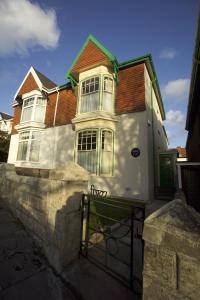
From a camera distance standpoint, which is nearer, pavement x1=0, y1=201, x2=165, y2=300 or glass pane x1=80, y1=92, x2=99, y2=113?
pavement x1=0, y1=201, x2=165, y2=300

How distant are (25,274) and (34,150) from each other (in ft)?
41.8

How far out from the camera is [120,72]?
11461 millimetres

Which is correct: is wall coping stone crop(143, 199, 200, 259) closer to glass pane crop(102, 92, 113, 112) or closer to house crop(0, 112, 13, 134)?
glass pane crop(102, 92, 113, 112)

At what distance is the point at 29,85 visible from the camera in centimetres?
1653

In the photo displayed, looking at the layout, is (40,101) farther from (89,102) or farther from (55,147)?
(89,102)

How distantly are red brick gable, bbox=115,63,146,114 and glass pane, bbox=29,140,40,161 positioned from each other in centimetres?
799

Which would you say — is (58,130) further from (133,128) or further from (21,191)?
(21,191)

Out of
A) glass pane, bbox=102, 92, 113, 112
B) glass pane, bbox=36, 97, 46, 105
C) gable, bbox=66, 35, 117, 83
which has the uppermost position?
gable, bbox=66, 35, 117, 83

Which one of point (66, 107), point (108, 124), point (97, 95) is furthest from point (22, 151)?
point (108, 124)

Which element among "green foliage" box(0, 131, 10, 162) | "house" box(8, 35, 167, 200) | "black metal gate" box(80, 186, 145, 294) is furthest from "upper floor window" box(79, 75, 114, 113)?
"green foliage" box(0, 131, 10, 162)

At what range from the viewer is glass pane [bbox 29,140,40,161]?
14.7 meters

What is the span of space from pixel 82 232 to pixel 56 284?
39.2 inches

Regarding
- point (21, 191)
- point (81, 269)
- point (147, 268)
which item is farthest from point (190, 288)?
point (21, 191)

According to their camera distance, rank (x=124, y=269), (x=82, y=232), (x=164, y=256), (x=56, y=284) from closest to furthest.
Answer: (x=164, y=256), (x=56, y=284), (x=124, y=269), (x=82, y=232)
